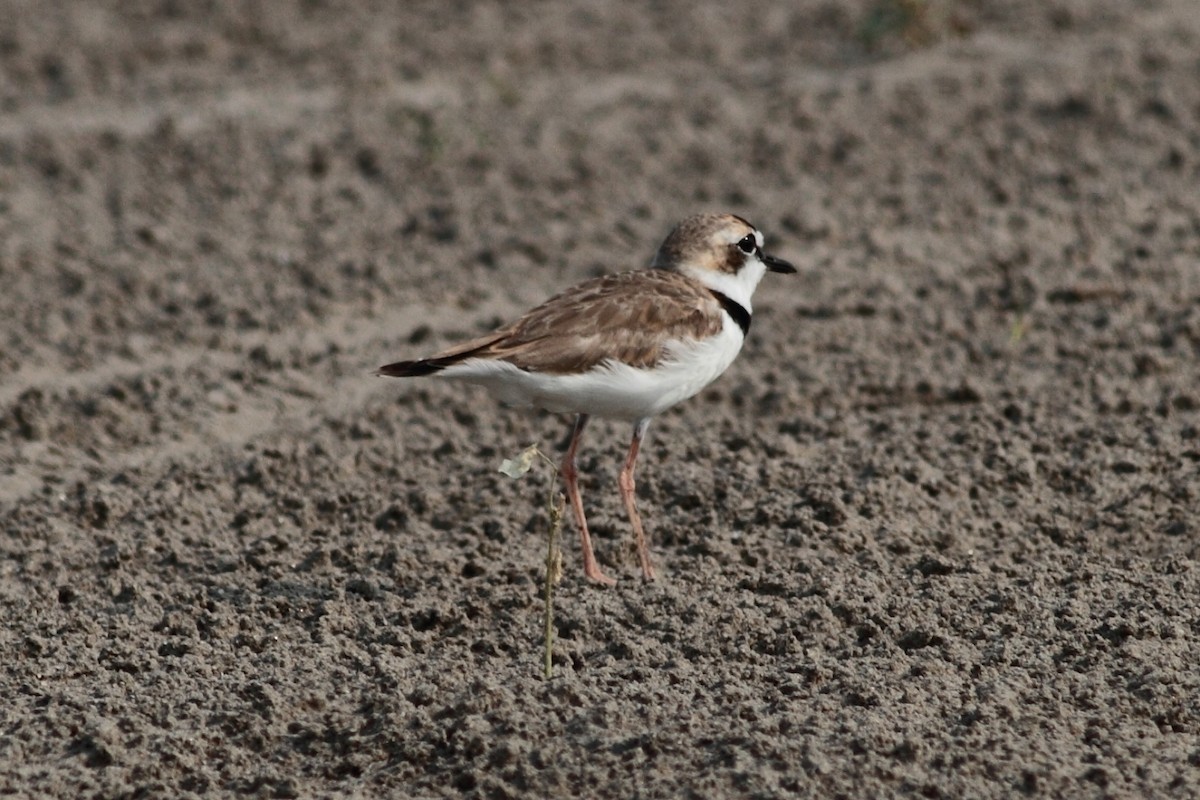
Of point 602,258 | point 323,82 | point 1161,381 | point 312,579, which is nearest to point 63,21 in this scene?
point 323,82

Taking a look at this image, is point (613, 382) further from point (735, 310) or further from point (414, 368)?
point (735, 310)

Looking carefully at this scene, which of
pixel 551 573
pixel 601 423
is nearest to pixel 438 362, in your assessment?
pixel 551 573

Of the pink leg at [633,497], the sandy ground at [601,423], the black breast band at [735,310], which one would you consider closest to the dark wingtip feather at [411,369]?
the sandy ground at [601,423]

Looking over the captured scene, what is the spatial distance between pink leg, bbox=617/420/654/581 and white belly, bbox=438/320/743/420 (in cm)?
18

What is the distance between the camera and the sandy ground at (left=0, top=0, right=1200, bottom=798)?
4.66 meters

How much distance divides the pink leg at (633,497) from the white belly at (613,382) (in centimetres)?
18

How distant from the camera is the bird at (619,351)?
523cm

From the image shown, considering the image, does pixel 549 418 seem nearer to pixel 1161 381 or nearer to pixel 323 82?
pixel 1161 381

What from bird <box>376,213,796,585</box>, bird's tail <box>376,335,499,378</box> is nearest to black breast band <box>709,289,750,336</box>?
bird <box>376,213,796,585</box>

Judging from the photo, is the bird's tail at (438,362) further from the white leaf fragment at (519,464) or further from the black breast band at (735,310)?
the black breast band at (735,310)

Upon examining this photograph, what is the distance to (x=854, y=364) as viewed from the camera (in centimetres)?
714

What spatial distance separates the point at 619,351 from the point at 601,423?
1.61 metres

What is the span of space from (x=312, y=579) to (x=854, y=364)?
265 cm

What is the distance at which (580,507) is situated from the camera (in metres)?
5.69
